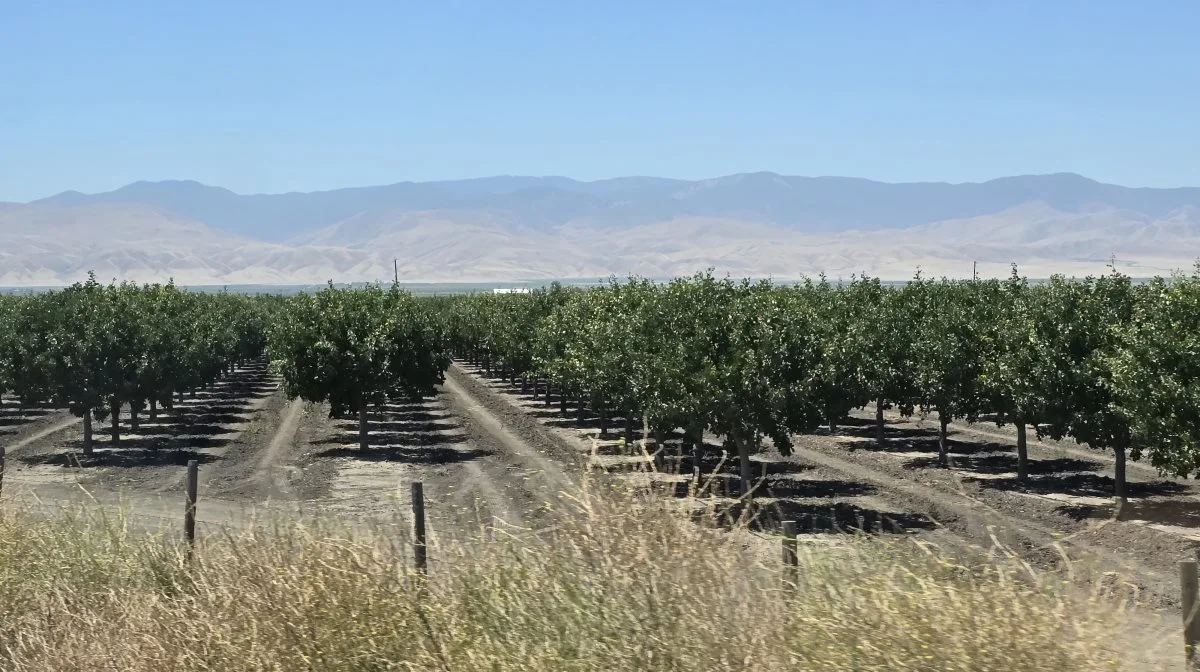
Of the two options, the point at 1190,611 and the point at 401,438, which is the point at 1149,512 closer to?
the point at 1190,611

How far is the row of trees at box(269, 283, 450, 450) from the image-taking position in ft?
124

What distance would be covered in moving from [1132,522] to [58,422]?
40912mm

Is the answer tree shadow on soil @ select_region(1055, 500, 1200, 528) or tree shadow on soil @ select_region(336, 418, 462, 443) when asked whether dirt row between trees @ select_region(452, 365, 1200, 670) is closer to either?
tree shadow on soil @ select_region(1055, 500, 1200, 528)

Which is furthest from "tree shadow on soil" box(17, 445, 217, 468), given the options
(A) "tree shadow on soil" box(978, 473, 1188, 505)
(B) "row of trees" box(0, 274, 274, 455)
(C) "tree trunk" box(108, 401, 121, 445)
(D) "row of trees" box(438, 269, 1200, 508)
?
(A) "tree shadow on soil" box(978, 473, 1188, 505)

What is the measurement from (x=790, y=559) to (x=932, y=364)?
25.3m

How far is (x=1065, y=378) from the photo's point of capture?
27.3 metres

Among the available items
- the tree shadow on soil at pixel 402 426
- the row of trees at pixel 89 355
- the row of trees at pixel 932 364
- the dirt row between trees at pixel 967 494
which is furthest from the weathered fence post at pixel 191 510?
the tree shadow on soil at pixel 402 426

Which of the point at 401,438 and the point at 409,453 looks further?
the point at 401,438

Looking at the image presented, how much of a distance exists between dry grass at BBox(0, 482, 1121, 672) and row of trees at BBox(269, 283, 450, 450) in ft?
86.3

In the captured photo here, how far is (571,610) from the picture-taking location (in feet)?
29.0

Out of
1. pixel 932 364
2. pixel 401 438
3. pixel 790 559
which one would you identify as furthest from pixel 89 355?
pixel 790 559

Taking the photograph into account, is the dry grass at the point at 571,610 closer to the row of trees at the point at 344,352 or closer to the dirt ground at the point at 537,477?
the dirt ground at the point at 537,477

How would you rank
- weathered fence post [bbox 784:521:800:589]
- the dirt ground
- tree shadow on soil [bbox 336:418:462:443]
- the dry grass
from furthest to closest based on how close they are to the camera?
tree shadow on soil [bbox 336:418:462:443] < the dirt ground < weathered fence post [bbox 784:521:800:589] < the dry grass

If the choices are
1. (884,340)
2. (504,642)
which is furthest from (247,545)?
(884,340)
